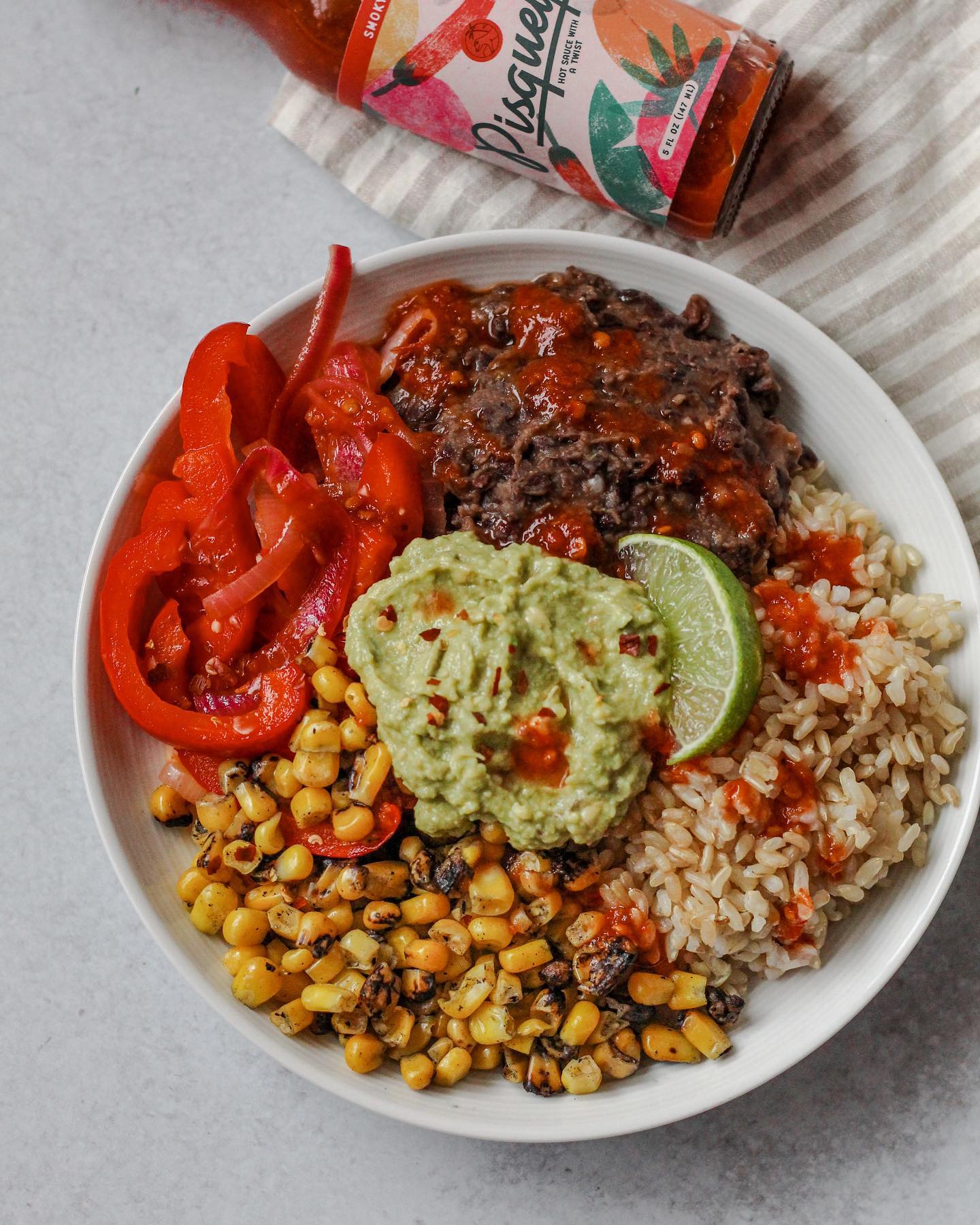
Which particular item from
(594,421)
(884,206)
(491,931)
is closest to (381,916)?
(491,931)

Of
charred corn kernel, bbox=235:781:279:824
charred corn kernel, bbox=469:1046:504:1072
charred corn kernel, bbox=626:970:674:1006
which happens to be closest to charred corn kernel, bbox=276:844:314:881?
charred corn kernel, bbox=235:781:279:824

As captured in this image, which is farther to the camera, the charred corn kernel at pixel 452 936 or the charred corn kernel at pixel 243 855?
the charred corn kernel at pixel 243 855

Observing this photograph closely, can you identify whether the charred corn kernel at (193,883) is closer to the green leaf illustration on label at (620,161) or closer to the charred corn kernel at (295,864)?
the charred corn kernel at (295,864)

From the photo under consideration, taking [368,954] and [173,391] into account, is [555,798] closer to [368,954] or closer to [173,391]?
[368,954]

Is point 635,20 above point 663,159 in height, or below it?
above

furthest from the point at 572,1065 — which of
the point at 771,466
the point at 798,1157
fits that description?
the point at 771,466

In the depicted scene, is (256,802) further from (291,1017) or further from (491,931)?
(491,931)

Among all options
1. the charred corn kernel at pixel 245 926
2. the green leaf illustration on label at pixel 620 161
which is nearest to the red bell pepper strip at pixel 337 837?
the charred corn kernel at pixel 245 926
